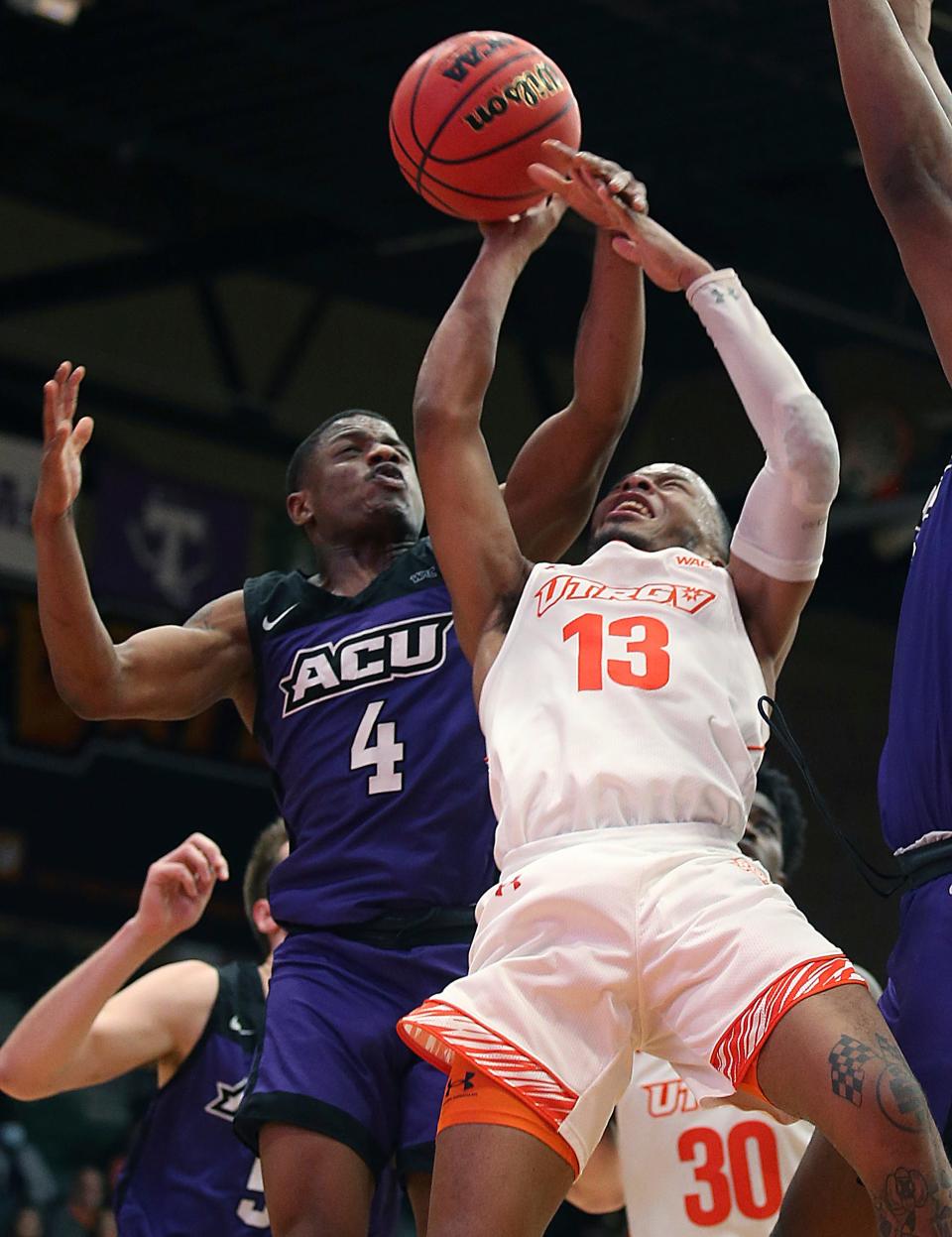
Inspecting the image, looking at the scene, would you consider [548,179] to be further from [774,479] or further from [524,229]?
[774,479]

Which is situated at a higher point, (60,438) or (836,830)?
(60,438)

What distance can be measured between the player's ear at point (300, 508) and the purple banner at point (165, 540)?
25.8ft

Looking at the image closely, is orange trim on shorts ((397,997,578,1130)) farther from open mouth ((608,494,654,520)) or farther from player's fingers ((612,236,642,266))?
player's fingers ((612,236,642,266))

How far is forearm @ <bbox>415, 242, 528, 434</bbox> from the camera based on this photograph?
411 centimetres

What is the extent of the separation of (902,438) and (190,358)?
463cm

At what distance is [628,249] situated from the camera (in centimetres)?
416

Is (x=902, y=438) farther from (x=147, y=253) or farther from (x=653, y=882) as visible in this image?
(x=653, y=882)

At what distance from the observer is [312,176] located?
1105 centimetres

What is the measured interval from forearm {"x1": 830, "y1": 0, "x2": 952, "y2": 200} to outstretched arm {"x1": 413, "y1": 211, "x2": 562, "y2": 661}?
Result: 92cm

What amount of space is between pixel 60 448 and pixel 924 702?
1878 mm

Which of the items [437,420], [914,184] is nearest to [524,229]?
[437,420]

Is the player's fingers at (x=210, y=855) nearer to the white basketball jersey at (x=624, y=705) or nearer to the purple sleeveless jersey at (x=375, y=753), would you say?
the purple sleeveless jersey at (x=375, y=753)

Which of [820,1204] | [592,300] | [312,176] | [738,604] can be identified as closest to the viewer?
[820,1204]

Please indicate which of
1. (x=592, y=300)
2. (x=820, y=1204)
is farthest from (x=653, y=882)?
(x=592, y=300)
